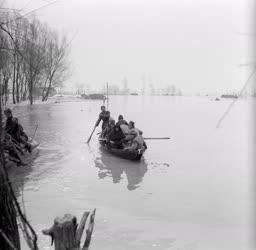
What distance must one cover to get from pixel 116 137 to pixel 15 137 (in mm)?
3783

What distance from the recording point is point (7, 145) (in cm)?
967

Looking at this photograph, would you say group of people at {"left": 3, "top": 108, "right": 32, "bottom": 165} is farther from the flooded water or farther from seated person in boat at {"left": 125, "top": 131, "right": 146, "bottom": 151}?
seated person in boat at {"left": 125, "top": 131, "right": 146, "bottom": 151}

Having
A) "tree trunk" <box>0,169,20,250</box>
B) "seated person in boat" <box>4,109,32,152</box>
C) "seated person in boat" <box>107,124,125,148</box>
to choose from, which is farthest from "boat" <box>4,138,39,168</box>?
"tree trunk" <box>0,169,20,250</box>

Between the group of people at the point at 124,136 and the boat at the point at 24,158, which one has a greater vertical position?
the group of people at the point at 124,136

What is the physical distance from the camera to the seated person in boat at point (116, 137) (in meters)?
13.1

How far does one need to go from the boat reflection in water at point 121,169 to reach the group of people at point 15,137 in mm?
2531

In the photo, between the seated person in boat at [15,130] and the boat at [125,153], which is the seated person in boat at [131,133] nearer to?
the boat at [125,153]

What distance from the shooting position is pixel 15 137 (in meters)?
11.3

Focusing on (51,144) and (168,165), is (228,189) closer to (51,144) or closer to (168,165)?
(168,165)

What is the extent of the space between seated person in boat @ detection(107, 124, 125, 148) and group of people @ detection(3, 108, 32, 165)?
3109 mm

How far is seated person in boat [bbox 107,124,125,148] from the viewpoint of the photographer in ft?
42.9

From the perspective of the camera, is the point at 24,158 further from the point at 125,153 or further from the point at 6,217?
the point at 6,217

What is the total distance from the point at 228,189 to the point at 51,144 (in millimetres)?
9886

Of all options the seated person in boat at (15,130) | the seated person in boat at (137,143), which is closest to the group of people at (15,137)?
the seated person in boat at (15,130)
